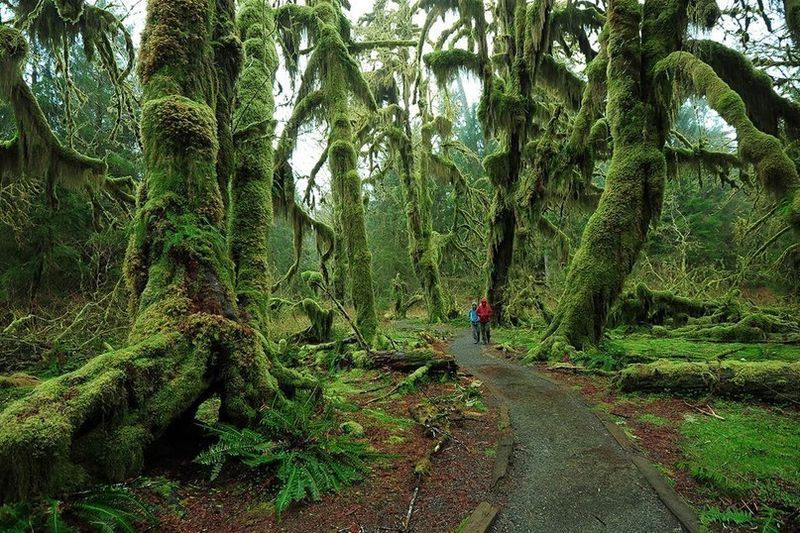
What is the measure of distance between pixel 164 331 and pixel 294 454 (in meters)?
1.74

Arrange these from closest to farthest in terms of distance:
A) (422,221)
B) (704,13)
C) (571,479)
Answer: (571,479) → (704,13) → (422,221)

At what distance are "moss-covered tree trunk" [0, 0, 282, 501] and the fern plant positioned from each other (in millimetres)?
307

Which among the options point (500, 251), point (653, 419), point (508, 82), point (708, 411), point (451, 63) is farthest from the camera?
point (500, 251)

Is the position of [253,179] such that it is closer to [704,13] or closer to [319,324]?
[319,324]

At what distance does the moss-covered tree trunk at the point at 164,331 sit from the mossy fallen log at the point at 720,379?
657 centimetres

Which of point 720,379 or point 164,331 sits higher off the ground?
point 164,331

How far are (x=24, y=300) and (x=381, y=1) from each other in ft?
62.6

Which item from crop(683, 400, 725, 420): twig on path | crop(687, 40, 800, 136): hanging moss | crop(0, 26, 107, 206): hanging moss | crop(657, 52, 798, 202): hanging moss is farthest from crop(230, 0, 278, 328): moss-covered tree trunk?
crop(687, 40, 800, 136): hanging moss

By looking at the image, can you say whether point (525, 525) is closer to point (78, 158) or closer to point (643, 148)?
point (643, 148)

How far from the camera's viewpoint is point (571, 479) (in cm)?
473

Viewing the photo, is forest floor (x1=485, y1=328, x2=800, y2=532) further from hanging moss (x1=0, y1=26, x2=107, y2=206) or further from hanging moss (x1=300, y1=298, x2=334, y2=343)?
hanging moss (x1=0, y1=26, x2=107, y2=206)

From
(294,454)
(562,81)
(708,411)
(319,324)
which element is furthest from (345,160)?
(708,411)

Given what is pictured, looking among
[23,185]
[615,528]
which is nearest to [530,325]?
[615,528]

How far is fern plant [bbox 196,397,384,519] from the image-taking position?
3852mm
